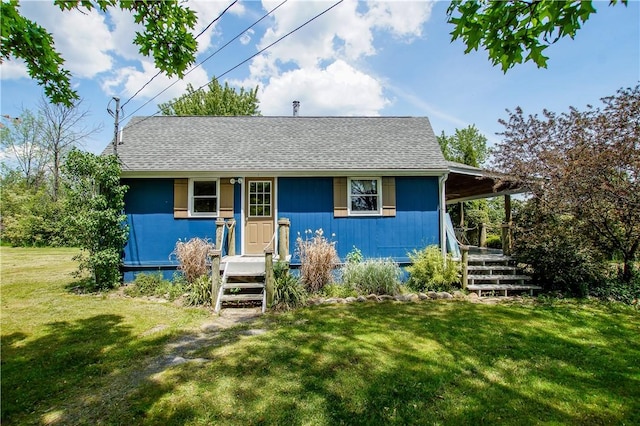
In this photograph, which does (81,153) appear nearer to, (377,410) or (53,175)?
(377,410)

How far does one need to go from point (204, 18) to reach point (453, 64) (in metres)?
6.03

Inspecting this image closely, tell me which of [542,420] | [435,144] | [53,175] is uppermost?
[53,175]

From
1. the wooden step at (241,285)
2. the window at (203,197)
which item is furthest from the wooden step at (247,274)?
the window at (203,197)

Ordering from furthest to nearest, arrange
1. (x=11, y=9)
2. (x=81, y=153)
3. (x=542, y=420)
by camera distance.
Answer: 1. (x=81, y=153)
2. (x=542, y=420)
3. (x=11, y=9)

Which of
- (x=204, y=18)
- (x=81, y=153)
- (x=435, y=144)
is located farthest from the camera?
(x=435, y=144)

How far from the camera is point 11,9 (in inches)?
105

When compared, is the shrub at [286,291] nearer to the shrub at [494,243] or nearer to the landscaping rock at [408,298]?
the landscaping rock at [408,298]

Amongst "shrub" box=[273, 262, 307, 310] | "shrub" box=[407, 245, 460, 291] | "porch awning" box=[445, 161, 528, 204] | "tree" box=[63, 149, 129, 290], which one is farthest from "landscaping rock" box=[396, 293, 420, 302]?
"tree" box=[63, 149, 129, 290]

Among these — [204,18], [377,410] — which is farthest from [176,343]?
[204,18]

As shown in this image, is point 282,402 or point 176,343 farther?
point 176,343

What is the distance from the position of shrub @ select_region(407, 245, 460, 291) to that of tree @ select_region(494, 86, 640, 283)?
2.64 m

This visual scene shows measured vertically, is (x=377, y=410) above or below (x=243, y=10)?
below

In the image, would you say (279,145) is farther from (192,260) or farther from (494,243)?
(494,243)

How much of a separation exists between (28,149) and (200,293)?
90.6 feet
